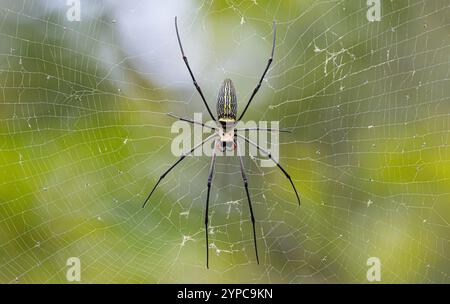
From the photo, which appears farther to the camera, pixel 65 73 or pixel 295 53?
pixel 295 53

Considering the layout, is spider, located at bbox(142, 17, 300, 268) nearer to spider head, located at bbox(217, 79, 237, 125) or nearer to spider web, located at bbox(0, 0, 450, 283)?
spider head, located at bbox(217, 79, 237, 125)

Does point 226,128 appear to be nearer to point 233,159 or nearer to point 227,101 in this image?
point 227,101

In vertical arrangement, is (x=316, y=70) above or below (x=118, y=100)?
above

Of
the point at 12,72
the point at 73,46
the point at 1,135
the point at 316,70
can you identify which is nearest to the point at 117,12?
the point at 73,46

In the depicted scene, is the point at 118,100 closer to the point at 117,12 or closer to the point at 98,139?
the point at 98,139

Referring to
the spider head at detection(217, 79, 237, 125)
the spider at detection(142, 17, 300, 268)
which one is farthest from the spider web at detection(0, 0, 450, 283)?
the spider head at detection(217, 79, 237, 125)

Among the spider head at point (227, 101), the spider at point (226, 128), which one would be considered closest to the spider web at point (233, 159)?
the spider at point (226, 128)

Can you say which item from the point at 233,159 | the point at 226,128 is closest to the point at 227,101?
the point at 226,128
